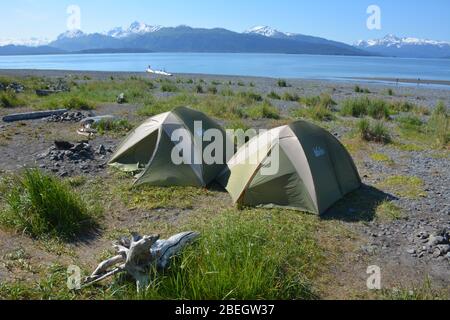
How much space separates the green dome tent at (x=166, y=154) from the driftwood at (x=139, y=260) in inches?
122

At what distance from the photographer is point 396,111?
766 inches

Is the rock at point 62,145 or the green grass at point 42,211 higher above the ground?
the rock at point 62,145

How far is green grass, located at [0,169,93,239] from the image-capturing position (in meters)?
5.53

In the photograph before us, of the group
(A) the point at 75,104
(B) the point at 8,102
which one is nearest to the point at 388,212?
(A) the point at 75,104

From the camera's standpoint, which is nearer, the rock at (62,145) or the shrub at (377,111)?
the rock at (62,145)

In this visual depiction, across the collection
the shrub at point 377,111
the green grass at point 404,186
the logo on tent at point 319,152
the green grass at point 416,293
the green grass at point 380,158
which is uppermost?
the shrub at point 377,111

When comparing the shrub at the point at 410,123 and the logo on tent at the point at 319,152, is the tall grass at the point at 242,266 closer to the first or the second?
the logo on tent at the point at 319,152

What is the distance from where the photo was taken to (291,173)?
670 cm

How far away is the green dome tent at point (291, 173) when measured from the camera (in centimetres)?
664

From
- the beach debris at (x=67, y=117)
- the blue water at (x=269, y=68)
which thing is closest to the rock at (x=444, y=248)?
the beach debris at (x=67, y=117)

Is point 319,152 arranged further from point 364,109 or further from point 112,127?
point 364,109

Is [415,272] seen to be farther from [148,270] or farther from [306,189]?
[148,270]

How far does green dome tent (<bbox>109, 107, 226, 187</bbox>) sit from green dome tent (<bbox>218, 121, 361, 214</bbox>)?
0.84 m

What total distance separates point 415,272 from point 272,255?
70.7 inches
